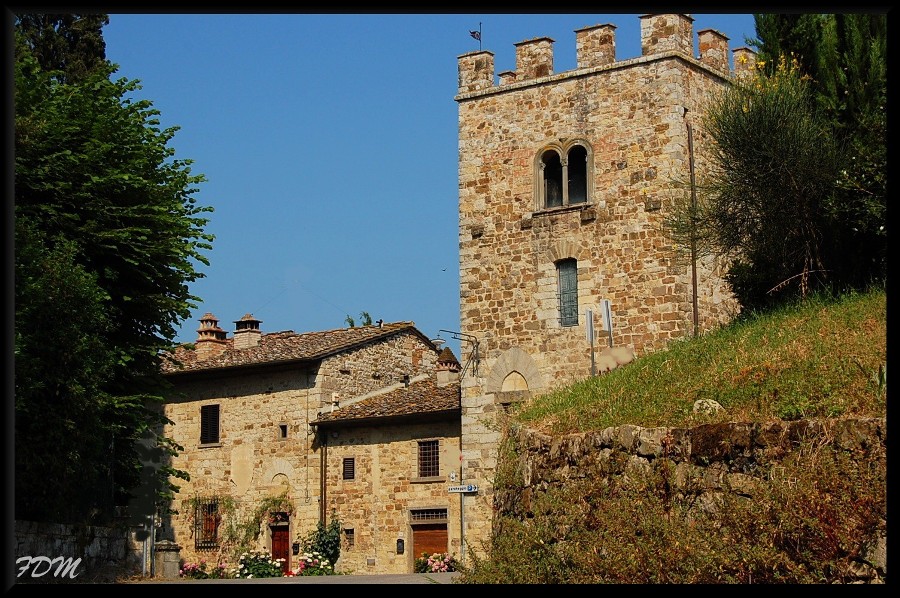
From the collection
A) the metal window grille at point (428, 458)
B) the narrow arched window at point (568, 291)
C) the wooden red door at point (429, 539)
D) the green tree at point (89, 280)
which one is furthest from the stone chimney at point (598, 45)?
the wooden red door at point (429, 539)

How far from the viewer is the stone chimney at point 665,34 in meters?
28.6

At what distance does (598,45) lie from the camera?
29.3 meters

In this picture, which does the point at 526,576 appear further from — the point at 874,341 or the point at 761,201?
the point at 761,201

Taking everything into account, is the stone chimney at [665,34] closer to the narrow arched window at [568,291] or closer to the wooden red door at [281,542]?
the narrow arched window at [568,291]

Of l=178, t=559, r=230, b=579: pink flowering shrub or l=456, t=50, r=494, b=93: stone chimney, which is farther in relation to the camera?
l=178, t=559, r=230, b=579: pink flowering shrub

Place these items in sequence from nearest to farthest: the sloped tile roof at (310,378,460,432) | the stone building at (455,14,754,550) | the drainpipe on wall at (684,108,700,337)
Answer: the drainpipe on wall at (684,108,700,337) < the stone building at (455,14,754,550) < the sloped tile roof at (310,378,460,432)

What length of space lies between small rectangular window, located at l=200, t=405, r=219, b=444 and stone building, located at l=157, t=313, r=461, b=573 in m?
0.03

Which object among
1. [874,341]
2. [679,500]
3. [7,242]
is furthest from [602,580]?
[7,242]

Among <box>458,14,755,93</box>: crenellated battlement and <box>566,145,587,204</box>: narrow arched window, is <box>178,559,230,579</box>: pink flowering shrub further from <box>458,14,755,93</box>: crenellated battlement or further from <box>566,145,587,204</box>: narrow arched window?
<box>458,14,755,93</box>: crenellated battlement

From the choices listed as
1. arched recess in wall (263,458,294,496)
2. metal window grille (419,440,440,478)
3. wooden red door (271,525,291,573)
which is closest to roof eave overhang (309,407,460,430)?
metal window grille (419,440,440,478)

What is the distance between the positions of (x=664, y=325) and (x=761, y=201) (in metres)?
4.87

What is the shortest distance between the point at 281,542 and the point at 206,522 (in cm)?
287

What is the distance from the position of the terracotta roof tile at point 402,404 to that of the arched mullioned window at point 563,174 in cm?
715

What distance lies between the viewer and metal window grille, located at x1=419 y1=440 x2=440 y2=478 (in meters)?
35.6
